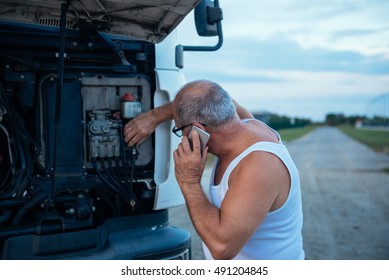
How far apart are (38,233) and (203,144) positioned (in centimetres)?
117

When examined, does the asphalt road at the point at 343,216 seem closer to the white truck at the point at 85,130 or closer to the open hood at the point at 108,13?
the white truck at the point at 85,130

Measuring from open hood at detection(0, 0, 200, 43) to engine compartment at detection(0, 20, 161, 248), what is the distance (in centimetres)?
7

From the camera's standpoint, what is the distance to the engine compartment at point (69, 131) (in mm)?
2939

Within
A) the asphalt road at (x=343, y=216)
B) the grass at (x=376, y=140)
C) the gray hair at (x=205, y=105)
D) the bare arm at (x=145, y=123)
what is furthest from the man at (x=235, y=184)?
the grass at (x=376, y=140)

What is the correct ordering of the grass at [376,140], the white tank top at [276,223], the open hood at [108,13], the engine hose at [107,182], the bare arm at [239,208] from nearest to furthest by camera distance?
the bare arm at [239,208] < the white tank top at [276,223] < the open hood at [108,13] < the engine hose at [107,182] < the grass at [376,140]

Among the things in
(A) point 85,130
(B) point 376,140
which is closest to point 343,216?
(A) point 85,130

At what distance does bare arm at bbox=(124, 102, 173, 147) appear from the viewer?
3182mm

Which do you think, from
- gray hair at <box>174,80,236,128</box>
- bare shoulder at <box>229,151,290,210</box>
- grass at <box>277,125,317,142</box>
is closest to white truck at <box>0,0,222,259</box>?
gray hair at <box>174,80,236,128</box>

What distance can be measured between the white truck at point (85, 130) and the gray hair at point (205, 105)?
0.70m

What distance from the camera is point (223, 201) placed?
220cm

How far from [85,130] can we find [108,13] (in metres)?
0.71

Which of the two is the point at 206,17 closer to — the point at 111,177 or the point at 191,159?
the point at 111,177

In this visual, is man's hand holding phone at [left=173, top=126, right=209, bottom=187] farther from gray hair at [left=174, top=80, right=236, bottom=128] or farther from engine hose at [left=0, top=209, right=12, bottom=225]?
engine hose at [left=0, top=209, right=12, bottom=225]
